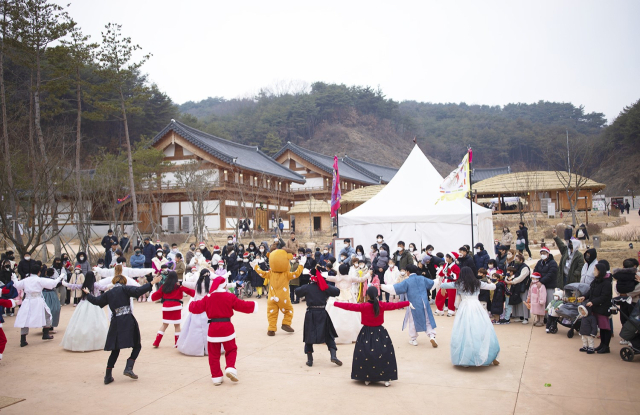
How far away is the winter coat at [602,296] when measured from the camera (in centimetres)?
690

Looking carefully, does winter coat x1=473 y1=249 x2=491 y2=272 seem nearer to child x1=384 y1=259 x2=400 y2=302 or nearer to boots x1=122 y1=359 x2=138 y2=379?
child x1=384 y1=259 x2=400 y2=302

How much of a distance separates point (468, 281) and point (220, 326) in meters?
3.50

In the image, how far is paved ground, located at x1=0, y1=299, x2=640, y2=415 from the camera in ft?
16.8

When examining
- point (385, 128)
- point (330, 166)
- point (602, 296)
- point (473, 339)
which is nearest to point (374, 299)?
point (473, 339)

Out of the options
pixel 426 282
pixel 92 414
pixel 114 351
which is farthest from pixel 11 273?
pixel 426 282

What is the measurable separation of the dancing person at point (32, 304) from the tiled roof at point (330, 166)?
33221 millimetres

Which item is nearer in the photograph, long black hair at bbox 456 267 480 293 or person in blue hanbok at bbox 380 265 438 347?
long black hair at bbox 456 267 480 293

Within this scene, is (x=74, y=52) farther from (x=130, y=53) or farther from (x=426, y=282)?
(x=426, y=282)

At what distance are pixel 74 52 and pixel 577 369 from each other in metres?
19.3

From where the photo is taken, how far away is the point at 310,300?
7.07 meters

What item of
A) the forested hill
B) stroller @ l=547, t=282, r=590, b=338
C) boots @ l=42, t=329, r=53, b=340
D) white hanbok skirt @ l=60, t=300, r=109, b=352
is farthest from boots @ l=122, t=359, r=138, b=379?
the forested hill

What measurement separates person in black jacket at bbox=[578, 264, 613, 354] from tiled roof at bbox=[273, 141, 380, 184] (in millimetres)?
34923

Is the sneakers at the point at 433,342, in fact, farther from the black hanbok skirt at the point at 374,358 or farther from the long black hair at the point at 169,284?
the long black hair at the point at 169,284

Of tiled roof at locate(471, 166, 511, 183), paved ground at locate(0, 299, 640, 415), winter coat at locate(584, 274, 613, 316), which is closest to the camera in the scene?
paved ground at locate(0, 299, 640, 415)
